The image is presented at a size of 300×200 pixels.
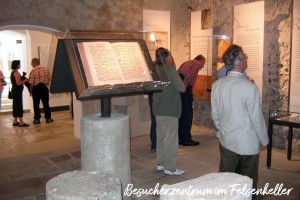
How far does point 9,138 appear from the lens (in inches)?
276

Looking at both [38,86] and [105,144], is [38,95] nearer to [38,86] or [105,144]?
[38,86]

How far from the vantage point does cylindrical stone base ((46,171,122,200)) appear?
1996 millimetres

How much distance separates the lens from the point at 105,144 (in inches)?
118

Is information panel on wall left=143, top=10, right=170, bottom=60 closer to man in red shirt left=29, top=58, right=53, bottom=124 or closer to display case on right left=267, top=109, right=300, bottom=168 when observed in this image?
man in red shirt left=29, top=58, right=53, bottom=124

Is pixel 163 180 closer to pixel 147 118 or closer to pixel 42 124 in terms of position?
pixel 147 118

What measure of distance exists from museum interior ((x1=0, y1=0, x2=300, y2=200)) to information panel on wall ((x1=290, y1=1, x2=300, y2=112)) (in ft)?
0.05

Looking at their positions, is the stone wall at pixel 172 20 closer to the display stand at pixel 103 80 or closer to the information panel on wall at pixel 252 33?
the information panel on wall at pixel 252 33

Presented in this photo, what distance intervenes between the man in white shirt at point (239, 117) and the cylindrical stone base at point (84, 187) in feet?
4.12

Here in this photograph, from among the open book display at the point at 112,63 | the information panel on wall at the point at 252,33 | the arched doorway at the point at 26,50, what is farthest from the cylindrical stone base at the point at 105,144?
the arched doorway at the point at 26,50

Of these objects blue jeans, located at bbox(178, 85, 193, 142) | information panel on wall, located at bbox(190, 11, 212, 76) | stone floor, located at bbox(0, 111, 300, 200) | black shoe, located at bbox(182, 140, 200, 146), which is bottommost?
stone floor, located at bbox(0, 111, 300, 200)

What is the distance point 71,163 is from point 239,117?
10.5ft

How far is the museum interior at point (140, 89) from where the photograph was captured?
120 inches

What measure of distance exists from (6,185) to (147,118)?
304cm

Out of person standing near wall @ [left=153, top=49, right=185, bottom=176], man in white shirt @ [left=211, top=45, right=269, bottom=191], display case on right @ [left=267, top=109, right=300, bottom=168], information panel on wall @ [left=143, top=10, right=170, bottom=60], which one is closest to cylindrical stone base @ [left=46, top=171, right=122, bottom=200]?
man in white shirt @ [left=211, top=45, right=269, bottom=191]
